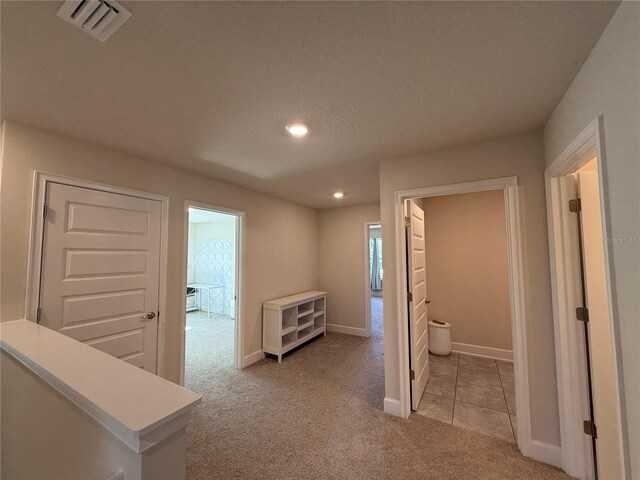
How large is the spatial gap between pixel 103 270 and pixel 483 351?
458 cm

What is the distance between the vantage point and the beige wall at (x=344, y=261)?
15.4 feet

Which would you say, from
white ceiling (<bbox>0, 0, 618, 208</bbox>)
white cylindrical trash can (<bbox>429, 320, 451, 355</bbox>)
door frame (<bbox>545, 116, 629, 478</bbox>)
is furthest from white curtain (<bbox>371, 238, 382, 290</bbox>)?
door frame (<bbox>545, 116, 629, 478</bbox>)

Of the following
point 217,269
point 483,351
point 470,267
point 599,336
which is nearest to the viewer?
point 599,336

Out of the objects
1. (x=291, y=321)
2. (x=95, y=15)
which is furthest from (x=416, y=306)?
(x=95, y=15)

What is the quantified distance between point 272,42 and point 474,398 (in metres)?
3.38

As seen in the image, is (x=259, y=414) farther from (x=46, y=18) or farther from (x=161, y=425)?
(x=46, y=18)

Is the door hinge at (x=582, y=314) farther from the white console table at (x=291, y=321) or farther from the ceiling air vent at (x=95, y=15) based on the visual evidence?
the white console table at (x=291, y=321)

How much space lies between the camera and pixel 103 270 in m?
2.15

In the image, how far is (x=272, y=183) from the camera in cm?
329

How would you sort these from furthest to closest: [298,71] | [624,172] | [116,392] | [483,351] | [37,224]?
1. [483,351]
2. [37,224]
3. [298,71]
4. [624,172]
5. [116,392]

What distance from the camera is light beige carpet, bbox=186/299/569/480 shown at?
1.73 m

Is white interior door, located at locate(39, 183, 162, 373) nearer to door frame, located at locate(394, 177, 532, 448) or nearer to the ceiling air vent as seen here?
→ the ceiling air vent

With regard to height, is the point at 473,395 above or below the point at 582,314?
below

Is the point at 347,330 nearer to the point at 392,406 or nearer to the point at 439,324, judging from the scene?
the point at 439,324
